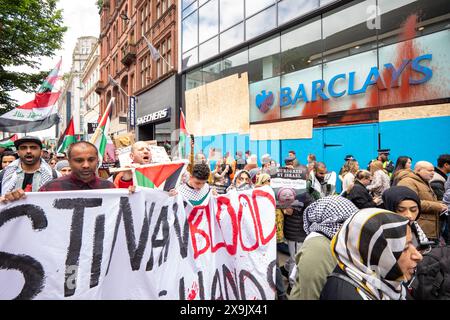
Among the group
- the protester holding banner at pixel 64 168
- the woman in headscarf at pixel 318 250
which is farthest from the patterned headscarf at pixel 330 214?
the protester holding banner at pixel 64 168

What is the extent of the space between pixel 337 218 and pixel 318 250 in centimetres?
29

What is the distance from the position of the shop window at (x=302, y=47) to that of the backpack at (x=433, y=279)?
10628 millimetres

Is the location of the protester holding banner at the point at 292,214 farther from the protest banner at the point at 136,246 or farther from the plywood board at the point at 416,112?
the plywood board at the point at 416,112

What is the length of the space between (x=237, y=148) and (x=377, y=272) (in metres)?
13.9

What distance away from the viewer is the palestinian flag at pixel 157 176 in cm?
323

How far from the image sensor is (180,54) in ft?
66.1

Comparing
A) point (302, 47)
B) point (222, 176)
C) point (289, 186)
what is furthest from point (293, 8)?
point (289, 186)

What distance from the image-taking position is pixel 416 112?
905 cm

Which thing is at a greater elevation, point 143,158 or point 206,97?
point 206,97

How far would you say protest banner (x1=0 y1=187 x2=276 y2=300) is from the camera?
2344 mm

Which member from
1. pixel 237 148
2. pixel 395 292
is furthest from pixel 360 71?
pixel 395 292

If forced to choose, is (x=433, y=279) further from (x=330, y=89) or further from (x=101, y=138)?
(x=330, y=89)
